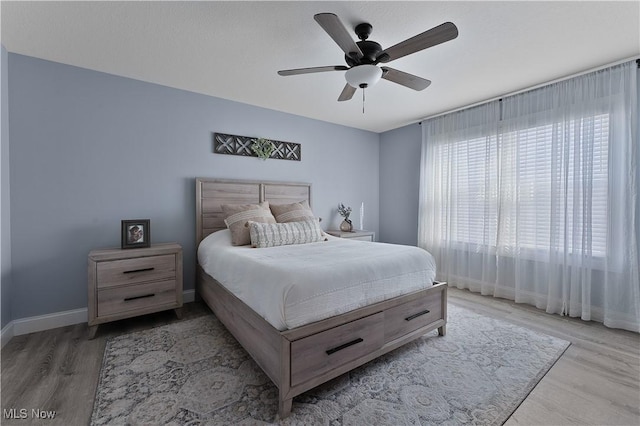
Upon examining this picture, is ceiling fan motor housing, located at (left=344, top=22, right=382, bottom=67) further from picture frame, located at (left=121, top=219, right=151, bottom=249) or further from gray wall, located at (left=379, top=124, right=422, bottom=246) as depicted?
gray wall, located at (left=379, top=124, right=422, bottom=246)

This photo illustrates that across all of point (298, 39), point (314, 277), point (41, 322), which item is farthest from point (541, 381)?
point (41, 322)

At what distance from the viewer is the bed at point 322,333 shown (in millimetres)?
1548

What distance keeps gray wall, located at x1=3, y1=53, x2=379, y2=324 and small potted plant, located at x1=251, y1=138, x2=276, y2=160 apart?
16 centimetres

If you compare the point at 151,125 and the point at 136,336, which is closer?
the point at 136,336

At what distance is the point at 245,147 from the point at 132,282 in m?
2.06

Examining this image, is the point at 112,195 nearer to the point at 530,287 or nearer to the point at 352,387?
the point at 352,387

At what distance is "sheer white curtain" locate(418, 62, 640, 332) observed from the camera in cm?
266

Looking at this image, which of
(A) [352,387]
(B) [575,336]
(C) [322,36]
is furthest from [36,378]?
(B) [575,336]

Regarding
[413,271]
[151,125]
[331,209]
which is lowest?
[413,271]

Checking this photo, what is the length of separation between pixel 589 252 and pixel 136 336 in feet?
14.7

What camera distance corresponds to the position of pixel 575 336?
2.50 metres

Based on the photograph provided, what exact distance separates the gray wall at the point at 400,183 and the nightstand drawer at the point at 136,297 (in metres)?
3.69

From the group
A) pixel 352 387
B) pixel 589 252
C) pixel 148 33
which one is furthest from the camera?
pixel 589 252

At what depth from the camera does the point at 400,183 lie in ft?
16.2
